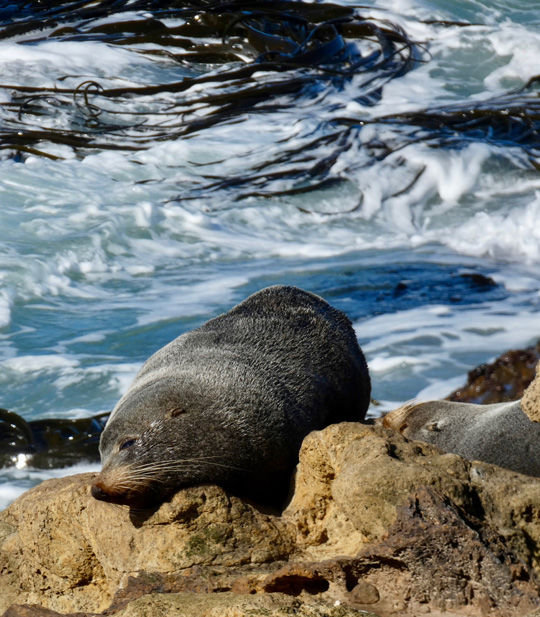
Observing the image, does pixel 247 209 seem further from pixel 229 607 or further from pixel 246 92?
pixel 229 607

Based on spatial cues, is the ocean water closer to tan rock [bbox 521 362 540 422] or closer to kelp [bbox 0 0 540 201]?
kelp [bbox 0 0 540 201]

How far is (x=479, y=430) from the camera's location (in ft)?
17.4

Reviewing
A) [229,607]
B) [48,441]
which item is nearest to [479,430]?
[229,607]

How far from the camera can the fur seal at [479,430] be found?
495 cm

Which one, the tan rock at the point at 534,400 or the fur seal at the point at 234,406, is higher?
the tan rock at the point at 534,400

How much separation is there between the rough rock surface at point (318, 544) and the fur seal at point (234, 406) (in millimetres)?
190

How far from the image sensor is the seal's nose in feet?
12.6

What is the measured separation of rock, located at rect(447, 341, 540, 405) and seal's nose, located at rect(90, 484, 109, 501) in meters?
4.17

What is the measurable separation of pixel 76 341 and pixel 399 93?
8.26 metres

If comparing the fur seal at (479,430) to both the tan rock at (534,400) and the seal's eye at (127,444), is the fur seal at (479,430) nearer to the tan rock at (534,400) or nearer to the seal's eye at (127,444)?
the tan rock at (534,400)

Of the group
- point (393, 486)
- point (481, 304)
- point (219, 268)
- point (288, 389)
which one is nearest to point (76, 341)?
point (219, 268)

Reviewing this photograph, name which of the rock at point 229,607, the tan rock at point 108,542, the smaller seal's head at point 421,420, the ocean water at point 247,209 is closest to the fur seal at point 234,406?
the tan rock at point 108,542

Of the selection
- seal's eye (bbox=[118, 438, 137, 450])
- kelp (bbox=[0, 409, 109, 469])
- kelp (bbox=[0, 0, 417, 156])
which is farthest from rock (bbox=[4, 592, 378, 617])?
kelp (bbox=[0, 0, 417, 156])

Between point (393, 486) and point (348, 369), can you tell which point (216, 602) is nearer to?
point (393, 486)
